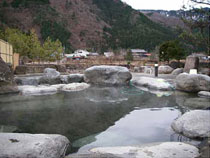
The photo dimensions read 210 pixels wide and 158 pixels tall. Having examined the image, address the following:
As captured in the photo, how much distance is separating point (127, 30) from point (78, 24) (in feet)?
80.3

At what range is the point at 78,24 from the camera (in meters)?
97.2

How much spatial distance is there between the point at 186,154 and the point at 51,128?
126 inches

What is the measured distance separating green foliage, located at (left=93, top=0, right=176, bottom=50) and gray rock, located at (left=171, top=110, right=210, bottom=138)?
2721 inches

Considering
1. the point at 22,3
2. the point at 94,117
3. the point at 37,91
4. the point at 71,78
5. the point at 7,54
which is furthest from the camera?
the point at 22,3

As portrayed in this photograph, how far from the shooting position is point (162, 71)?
21359mm

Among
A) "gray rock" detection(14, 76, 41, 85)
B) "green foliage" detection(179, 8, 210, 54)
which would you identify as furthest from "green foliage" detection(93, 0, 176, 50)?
"green foliage" detection(179, 8, 210, 54)

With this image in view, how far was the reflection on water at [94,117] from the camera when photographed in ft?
15.3

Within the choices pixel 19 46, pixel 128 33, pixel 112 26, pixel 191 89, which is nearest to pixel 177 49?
pixel 191 89

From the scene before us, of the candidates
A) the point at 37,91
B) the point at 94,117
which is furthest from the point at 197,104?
the point at 37,91

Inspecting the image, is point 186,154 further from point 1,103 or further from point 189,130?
point 1,103

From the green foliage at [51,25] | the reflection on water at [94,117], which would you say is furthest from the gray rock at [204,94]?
the green foliage at [51,25]

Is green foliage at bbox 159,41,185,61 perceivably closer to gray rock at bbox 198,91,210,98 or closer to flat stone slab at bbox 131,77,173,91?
flat stone slab at bbox 131,77,173,91

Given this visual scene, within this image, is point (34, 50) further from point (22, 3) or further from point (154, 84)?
point (22, 3)

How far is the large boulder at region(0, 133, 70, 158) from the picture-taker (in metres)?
3.17
